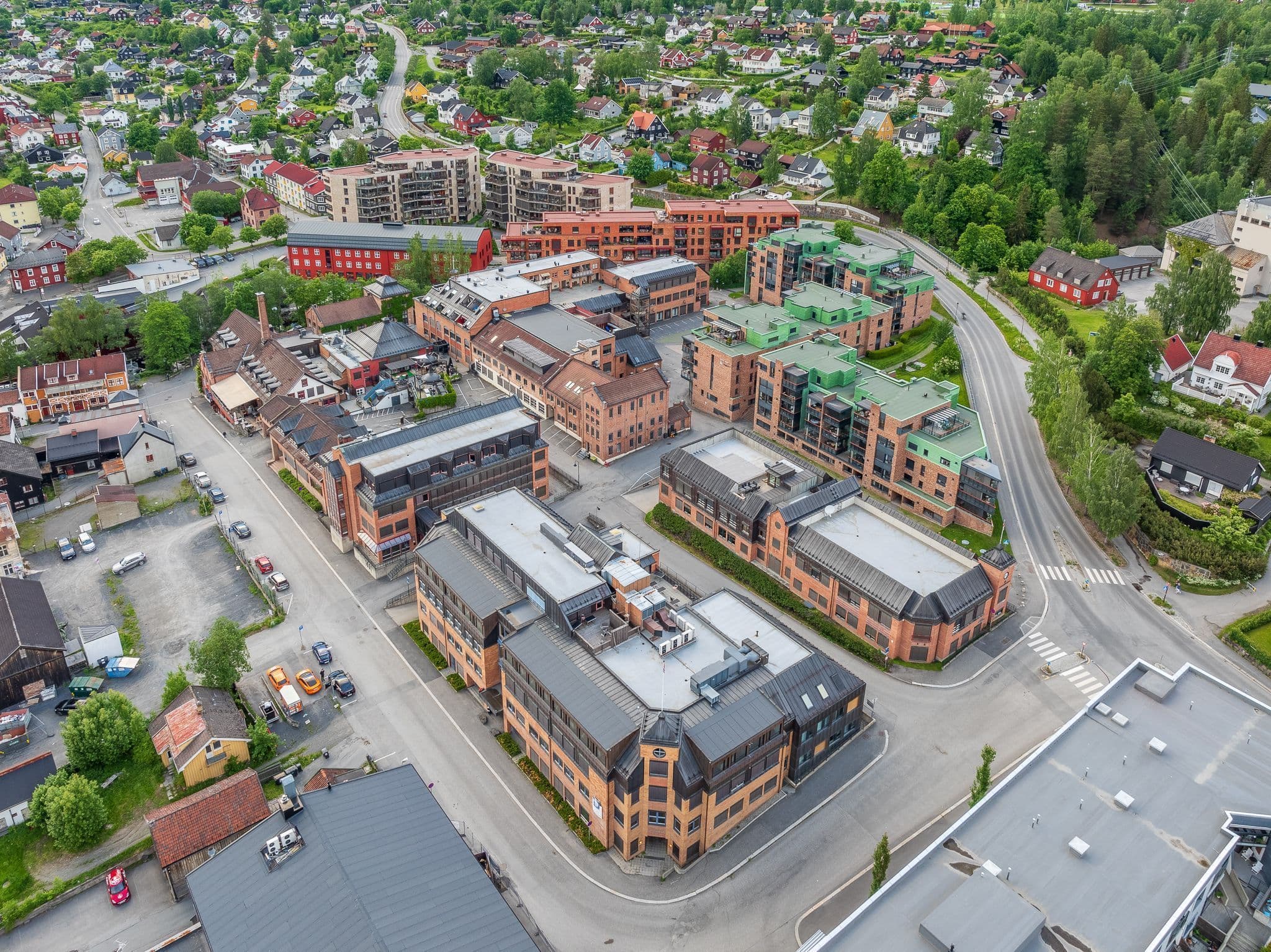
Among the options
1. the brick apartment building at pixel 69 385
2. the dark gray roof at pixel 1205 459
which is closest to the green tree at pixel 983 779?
the dark gray roof at pixel 1205 459

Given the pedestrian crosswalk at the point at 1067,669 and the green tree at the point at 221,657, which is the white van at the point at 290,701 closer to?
the green tree at the point at 221,657

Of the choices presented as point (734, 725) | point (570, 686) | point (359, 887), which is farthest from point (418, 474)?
point (359, 887)

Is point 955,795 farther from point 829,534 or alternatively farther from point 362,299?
point 362,299

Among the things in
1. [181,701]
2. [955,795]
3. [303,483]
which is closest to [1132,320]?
[955,795]

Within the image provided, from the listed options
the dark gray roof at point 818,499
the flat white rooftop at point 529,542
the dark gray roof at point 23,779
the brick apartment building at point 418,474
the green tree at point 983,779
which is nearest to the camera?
the green tree at point 983,779

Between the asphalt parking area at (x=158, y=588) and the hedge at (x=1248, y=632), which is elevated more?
the hedge at (x=1248, y=632)

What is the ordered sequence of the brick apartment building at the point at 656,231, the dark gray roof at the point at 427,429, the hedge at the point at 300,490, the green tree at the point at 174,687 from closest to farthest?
1. the green tree at the point at 174,687
2. the dark gray roof at the point at 427,429
3. the hedge at the point at 300,490
4. the brick apartment building at the point at 656,231

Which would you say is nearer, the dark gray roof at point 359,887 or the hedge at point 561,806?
the dark gray roof at point 359,887

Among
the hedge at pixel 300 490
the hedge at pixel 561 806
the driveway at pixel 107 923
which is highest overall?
the hedge at pixel 300 490
